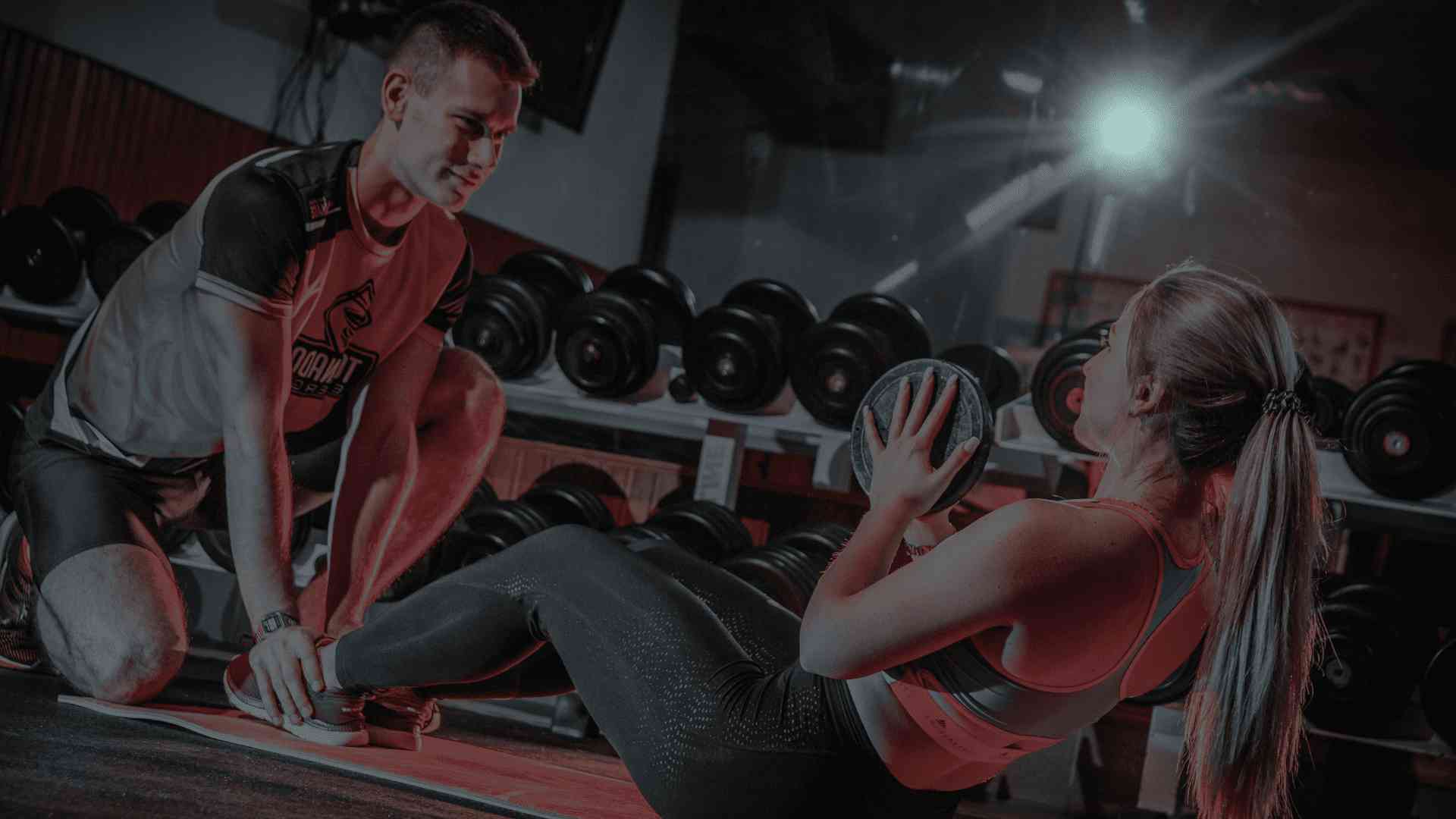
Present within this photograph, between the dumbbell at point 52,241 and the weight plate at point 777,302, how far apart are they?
1.91 meters

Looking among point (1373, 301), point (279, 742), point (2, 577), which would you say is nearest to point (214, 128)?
point (2, 577)

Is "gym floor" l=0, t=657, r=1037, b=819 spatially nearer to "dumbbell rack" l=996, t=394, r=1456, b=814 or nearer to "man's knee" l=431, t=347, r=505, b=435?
"man's knee" l=431, t=347, r=505, b=435

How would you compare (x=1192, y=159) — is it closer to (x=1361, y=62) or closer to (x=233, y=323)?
(x=1361, y=62)

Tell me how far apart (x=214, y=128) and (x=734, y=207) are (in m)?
3.56

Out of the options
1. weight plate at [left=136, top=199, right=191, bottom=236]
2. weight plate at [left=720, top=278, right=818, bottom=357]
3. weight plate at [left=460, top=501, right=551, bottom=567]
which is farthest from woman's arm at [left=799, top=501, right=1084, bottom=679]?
weight plate at [left=136, top=199, right=191, bottom=236]

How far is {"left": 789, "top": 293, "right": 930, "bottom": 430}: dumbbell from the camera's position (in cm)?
322

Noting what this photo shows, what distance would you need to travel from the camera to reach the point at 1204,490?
1.43m

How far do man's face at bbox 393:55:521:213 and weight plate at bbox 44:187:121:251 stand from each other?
1.91 m

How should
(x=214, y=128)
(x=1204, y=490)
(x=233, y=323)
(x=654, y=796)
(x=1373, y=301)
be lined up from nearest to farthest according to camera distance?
(x=1204, y=490) → (x=654, y=796) → (x=233, y=323) → (x=214, y=128) → (x=1373, y=301)

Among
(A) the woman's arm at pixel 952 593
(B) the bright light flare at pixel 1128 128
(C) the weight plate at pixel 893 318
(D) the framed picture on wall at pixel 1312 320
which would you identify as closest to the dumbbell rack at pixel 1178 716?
(C) the weight plate at pixel 893 318

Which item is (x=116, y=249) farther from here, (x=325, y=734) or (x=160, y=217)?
(x=325, y=734)

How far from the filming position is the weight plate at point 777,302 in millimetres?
3721

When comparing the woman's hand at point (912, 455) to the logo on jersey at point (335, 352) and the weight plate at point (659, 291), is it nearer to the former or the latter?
the logo on jersey at point (335, 352)

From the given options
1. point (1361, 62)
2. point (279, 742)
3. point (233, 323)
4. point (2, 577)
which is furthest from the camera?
point (1361, 62)
